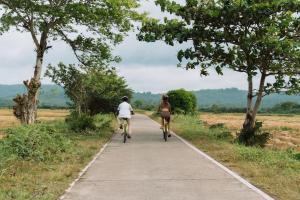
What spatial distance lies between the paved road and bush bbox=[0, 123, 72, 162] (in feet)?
4.97

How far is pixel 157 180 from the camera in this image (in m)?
11.7

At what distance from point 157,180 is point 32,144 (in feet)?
18.7

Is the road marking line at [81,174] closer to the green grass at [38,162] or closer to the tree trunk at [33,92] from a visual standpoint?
the green grass at [38,162]

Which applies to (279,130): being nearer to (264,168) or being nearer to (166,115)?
(166,115)

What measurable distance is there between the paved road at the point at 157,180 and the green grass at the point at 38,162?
18.3 inches

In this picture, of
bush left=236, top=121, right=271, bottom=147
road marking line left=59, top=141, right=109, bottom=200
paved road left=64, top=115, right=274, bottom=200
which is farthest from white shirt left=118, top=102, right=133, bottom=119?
paved road left=64, top=115, right=274, bottom=200

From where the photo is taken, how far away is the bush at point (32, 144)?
50.0 feet

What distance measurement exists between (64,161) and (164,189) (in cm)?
549

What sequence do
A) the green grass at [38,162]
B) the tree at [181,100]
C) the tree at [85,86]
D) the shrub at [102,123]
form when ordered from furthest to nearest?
the tree at [181,100] → the tree at [85,86] → the shrub at [102,123] → the green grass at [38,162]

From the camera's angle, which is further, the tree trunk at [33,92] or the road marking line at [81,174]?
the tree trunk at [33,92]

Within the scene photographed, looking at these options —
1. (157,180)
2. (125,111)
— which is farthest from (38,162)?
(125,111)

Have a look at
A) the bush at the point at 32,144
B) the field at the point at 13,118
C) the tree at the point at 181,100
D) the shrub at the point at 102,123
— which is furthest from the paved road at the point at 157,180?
the tree at the point at 181,100

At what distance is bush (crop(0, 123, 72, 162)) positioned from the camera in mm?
15234

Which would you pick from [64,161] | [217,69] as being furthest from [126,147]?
[217,69]
